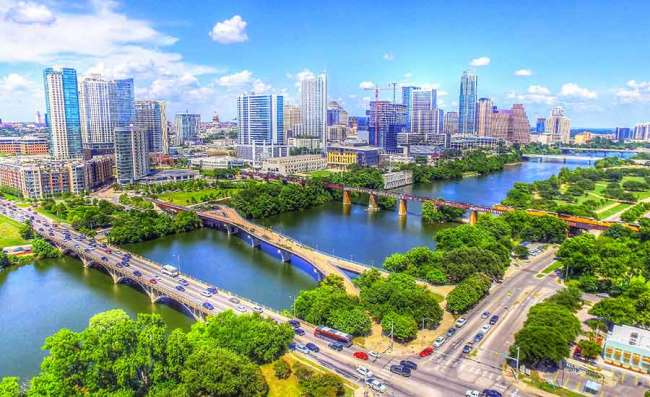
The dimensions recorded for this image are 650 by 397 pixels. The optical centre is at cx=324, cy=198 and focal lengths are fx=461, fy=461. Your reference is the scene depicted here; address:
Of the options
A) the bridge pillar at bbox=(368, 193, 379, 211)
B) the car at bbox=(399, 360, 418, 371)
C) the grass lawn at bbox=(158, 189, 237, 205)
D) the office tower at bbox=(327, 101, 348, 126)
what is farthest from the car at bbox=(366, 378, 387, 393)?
the office tower at bbox=(327, 101, 348, 126)

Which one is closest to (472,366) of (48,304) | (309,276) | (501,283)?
(501,283)

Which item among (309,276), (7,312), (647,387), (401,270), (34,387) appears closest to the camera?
(34,387)

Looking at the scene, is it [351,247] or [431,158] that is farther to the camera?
[431,158]

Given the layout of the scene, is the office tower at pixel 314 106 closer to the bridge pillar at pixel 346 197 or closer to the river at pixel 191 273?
the bridge pillar at pixel 346 197

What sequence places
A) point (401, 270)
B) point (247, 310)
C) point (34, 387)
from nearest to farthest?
point (34, 387) → point (247, 310) → point (401, 270)

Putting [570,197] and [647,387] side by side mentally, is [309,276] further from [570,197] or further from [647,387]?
[570,197]
